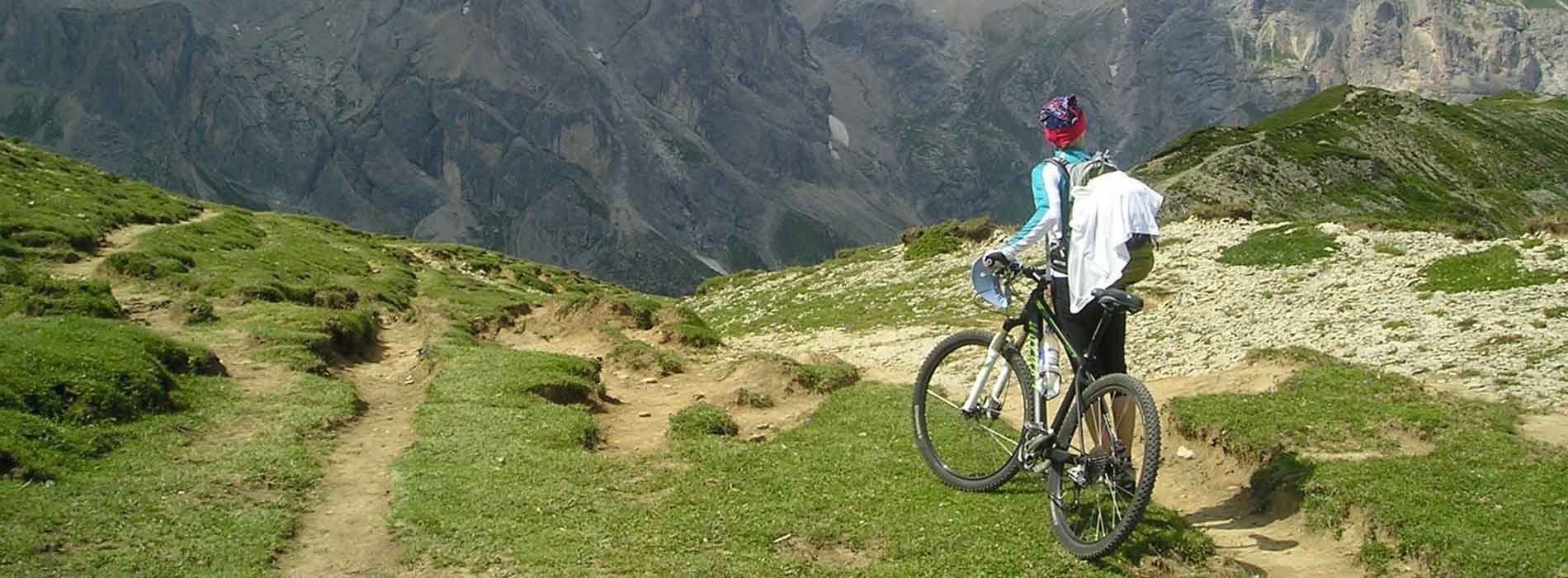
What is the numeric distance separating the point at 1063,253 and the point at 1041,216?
46 centimetres

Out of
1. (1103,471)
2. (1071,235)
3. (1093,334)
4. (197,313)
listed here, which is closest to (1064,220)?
(1071,235)

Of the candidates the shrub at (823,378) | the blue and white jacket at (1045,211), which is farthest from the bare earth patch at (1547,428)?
the shrub at (823,378)

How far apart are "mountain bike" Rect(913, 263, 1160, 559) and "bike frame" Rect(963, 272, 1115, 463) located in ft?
0.04

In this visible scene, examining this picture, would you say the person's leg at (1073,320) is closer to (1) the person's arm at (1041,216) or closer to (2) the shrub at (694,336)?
(1) the person's arm at (1041,216)

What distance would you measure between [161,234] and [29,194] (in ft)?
34.2

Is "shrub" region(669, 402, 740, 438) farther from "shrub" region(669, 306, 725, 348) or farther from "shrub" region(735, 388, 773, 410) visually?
"shrub" region(669, 306, 725, 348)

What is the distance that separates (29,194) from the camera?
50.4 metres

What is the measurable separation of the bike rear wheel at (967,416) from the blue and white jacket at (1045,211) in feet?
4.55

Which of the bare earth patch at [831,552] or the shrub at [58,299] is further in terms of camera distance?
the shrub at [58,299]

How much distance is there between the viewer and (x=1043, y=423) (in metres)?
10.5

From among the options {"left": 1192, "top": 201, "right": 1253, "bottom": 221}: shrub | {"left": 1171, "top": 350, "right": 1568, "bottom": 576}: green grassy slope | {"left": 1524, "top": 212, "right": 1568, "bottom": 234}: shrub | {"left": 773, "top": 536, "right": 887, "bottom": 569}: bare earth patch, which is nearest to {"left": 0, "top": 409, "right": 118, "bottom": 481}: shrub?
{"left": 773, "top": 536, "right": 887, "bottom": 569}: bare earth patch

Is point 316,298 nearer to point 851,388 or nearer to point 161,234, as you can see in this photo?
point 161,234

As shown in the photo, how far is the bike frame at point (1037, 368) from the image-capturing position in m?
10.1

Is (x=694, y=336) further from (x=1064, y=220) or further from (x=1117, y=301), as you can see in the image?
(x=1117, y=301)
